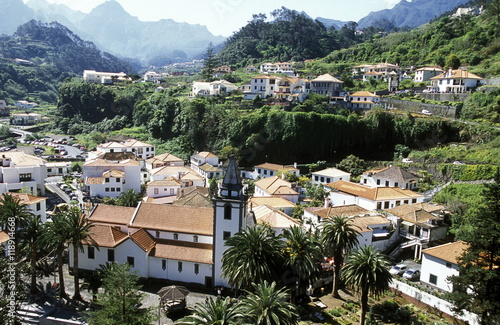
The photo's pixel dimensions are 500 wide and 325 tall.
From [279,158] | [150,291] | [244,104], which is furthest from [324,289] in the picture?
[244,104]

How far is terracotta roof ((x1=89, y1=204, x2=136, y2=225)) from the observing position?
2883 cm

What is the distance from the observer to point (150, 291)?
25.3m

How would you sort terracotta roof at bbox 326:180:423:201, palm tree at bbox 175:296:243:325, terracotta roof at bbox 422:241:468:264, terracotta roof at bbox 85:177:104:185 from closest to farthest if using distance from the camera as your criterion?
1. palm tree at bbox 175:296:243:325
2. terracotta roof at bbox 422:241:468:264
3. terracotta roof at bbox 326:180:423:201
4. terracotta roof at bbox 85:177:104:185

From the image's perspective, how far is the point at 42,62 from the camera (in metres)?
162

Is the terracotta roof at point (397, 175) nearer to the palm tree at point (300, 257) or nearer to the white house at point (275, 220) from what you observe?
the white house at point (275, 220)

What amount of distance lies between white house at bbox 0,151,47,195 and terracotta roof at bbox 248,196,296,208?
24.7 metres

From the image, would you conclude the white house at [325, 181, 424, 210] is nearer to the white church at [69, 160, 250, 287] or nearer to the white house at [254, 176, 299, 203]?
the white house at [254, 176, 299, 203]

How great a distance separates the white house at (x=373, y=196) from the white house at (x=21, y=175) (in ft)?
107

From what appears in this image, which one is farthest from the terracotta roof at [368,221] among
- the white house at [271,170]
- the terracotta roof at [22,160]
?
the terracotta roof at [22,160]

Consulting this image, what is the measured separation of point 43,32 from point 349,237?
20303 centimetres

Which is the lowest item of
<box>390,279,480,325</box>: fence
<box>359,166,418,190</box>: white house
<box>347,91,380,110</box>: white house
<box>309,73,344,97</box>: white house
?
<box>390,279,480,325</box>: fence

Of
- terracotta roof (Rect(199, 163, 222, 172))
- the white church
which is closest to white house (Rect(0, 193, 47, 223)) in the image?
the white church

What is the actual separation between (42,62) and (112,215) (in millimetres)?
158965

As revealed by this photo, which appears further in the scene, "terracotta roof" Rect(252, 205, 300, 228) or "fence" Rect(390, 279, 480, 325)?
"terracotta roof" Rect(252, 205, 300, 228)
